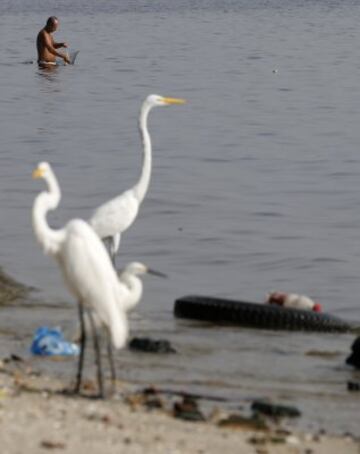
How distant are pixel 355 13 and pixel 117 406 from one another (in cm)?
5208

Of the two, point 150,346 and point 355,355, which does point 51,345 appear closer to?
point 150,346

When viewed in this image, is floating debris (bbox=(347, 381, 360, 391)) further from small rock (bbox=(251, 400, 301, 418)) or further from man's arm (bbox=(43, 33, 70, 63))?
man's arm (bbox=(43, 33, 70, 63))

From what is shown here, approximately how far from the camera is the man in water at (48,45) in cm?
3628

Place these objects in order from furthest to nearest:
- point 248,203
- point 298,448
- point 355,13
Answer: point 355,13, point 248,203, point 298,448

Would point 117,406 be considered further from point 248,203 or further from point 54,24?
point 54,24

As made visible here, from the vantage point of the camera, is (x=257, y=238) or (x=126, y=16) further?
(x=126, y=16)

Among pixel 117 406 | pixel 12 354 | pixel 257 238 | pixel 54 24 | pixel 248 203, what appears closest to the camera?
pixel 117 406

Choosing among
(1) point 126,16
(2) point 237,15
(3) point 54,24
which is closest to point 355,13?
(2) point 237,15

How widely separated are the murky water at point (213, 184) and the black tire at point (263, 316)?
12 centimetres

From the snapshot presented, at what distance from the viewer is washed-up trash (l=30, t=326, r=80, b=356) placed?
10945mm

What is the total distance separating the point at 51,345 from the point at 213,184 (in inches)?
422

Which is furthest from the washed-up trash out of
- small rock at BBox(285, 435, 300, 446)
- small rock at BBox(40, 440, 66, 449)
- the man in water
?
the man in water

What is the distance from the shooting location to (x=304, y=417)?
9.35m

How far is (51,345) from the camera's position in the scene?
10.9 m
